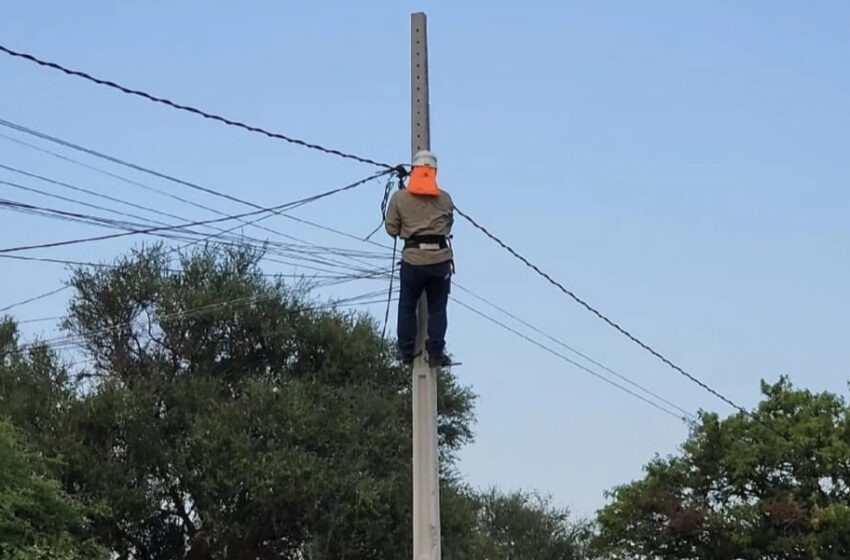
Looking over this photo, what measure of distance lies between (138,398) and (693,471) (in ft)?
49.0

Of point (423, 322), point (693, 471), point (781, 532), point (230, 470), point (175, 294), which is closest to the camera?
point (423, 322)

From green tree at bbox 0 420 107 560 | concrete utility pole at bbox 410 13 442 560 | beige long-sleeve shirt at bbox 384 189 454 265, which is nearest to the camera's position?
concrete utility pole at bbox 410 13 442 560

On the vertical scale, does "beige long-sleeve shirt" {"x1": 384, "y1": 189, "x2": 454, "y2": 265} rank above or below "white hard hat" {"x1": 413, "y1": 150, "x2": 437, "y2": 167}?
below

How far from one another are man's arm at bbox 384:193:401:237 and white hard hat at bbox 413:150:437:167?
37 centimetres

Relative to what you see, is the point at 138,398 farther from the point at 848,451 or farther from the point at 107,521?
the point at 848,451

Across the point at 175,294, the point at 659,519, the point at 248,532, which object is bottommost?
the point at 248,532

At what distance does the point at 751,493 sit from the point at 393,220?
24.2m

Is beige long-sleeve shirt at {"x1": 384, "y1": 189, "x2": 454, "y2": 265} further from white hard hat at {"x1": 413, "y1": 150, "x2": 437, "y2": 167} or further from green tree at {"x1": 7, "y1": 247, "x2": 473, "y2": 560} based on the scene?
green tree at {"x1": 7, "y1": 247, "x2": 473, "y2": 560}

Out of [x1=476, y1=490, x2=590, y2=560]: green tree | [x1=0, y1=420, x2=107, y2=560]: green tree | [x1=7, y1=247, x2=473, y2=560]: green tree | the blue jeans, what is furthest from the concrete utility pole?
[x1=476, y1=490, x2=590, y2=560]: green tree

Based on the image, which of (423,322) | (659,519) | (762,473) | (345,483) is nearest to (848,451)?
(762,473)

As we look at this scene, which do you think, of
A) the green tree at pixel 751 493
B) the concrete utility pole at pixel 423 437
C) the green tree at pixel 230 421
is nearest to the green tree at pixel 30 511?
the green tree at pixel 230 421

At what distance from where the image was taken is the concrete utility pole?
9617 millimetres

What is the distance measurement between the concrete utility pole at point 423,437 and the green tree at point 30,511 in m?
9.79

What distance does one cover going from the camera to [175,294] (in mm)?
25594
